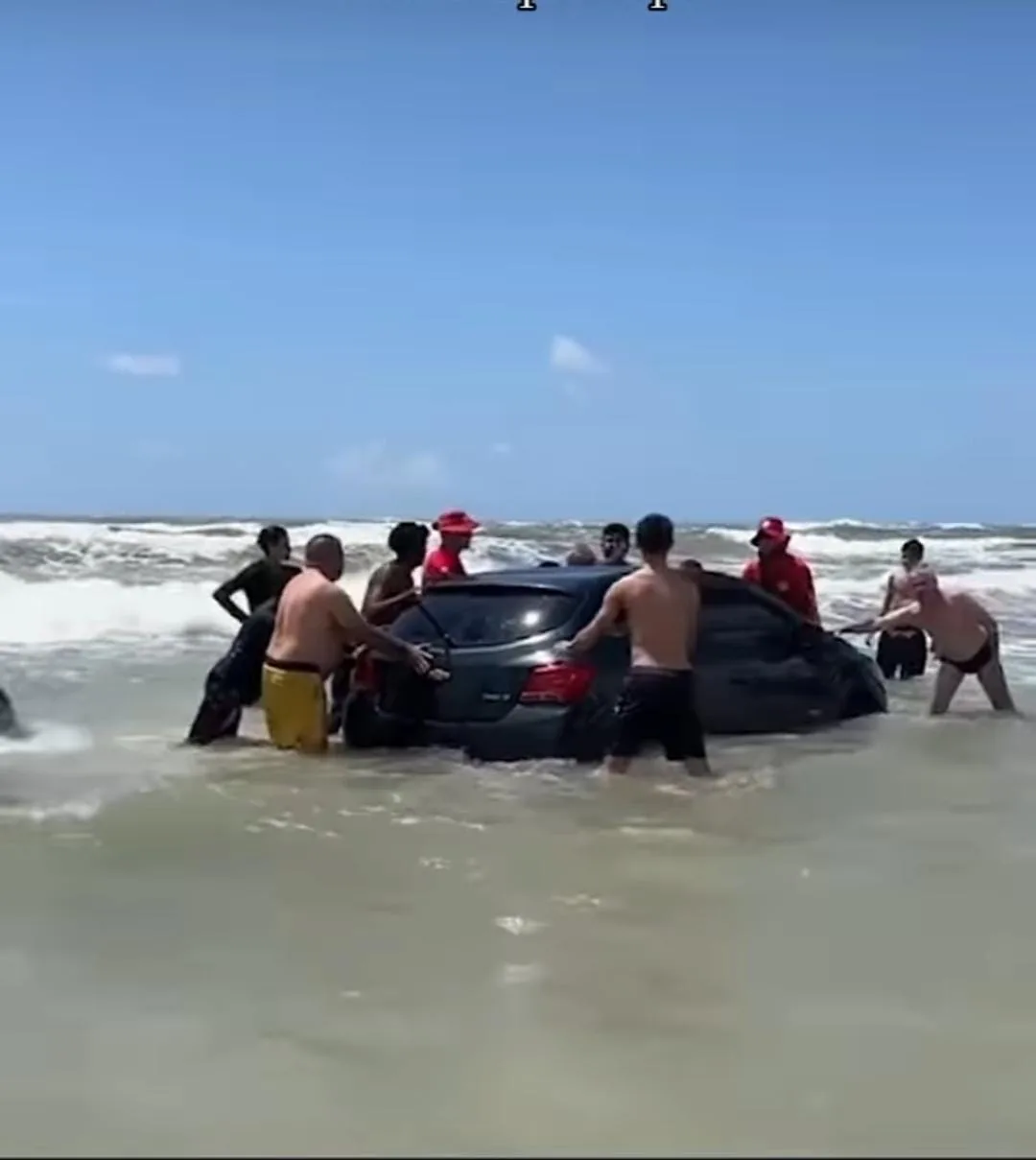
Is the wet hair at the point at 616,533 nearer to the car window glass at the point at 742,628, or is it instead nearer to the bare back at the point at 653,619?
the car window glass at the point at 742,628

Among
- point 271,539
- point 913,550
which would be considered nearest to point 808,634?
point 271,539

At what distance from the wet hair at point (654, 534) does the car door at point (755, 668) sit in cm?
126

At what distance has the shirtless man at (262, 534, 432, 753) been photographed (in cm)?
878

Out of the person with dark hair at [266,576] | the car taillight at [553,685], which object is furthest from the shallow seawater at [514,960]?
the person with dark hair at [266,576]

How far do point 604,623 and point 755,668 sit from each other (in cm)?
197

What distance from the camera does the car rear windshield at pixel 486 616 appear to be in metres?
8.66

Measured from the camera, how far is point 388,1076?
15.1 ft

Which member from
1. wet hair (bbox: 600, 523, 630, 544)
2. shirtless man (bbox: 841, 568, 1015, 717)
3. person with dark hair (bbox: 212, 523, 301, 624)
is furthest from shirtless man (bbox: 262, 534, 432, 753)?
shirtless man (bbox: 841, 568, 1015, 717)

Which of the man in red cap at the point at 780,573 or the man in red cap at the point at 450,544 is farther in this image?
the man in red cap at the point at 780,573

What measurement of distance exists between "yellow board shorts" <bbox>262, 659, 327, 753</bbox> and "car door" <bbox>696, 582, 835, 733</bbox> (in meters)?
2.10

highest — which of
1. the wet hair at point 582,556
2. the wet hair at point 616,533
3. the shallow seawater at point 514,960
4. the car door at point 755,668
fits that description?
the wet hair at point 616,533

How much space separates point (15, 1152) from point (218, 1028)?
96 cm

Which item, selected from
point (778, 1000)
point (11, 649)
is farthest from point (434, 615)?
point (11, 649)

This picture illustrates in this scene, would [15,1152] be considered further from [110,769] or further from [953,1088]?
[110,769]
